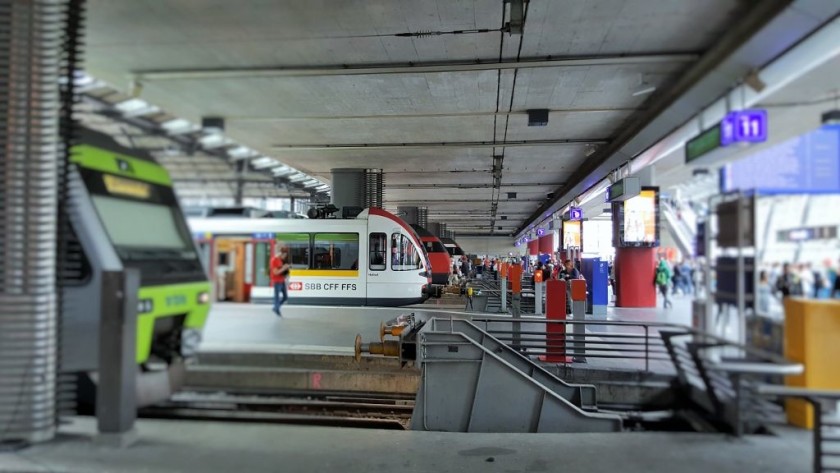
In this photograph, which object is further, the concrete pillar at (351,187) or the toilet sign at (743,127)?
the concrete pillar at (351,187)

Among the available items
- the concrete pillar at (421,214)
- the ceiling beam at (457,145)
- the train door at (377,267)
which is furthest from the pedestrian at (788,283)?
the concrete pillar at (421,214)

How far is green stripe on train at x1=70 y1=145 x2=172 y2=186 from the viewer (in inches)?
80.5

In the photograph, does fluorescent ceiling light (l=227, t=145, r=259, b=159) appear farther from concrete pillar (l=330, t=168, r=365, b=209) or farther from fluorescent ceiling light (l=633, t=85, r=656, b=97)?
fluorescent ceiling light (l=633, t=85, r=656, b=97)

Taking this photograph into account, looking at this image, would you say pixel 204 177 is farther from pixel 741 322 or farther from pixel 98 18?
pixel 741 322

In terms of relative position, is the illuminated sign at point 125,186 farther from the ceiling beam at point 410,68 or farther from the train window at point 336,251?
the train window at point 336,251

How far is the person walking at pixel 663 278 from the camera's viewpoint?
268 cm

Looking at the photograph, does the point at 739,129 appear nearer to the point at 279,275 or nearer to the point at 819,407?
the point at 819,407

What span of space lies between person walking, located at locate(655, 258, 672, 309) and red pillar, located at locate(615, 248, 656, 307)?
5.1 inches

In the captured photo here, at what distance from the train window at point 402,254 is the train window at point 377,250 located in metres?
0.83

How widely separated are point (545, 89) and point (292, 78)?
323 centimetres

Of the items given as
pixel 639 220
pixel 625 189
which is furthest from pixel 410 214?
pixel 639 220

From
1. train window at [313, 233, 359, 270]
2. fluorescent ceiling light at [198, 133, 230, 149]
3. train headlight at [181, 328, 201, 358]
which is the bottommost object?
train headlight at [181, 328, 201, 358]

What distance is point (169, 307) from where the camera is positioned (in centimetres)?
208

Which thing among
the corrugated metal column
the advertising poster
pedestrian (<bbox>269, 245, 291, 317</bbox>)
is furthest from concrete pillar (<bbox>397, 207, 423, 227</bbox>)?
the corrugated metal column
